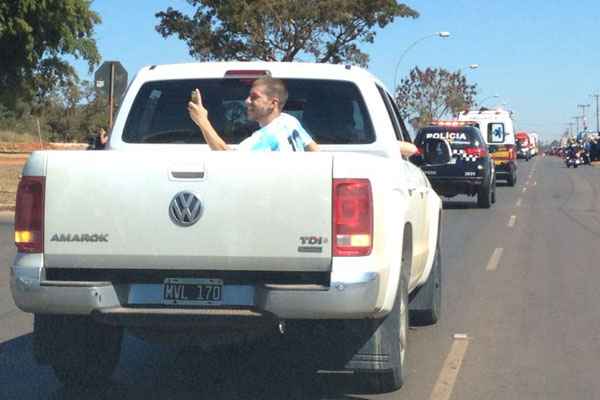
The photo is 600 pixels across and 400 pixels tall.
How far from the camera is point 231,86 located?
25.1 ft

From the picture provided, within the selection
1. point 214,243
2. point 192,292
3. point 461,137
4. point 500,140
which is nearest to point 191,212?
point 214,243

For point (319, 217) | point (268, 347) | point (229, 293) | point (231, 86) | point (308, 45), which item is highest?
point (308, 45)

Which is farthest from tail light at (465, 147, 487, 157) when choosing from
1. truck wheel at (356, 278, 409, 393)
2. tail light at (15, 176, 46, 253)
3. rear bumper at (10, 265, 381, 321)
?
tail light at (15, 176, 46, 253)

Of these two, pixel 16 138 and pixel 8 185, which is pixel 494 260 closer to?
pixel 8 185

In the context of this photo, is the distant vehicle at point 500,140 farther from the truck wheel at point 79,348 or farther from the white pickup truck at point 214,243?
the white pickup truck at point 214,243

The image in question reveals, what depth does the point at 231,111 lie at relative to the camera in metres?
7.70

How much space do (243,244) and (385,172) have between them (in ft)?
2.85

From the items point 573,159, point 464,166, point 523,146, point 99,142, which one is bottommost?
point 464,166

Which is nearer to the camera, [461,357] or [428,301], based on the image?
[461,357]

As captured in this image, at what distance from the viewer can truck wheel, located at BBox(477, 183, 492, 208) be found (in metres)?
25.0

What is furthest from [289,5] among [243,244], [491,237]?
[243,244]

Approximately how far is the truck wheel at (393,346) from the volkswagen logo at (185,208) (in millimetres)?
1282

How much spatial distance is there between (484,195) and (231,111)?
18.2m

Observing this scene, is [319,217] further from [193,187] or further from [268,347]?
[268,347]
